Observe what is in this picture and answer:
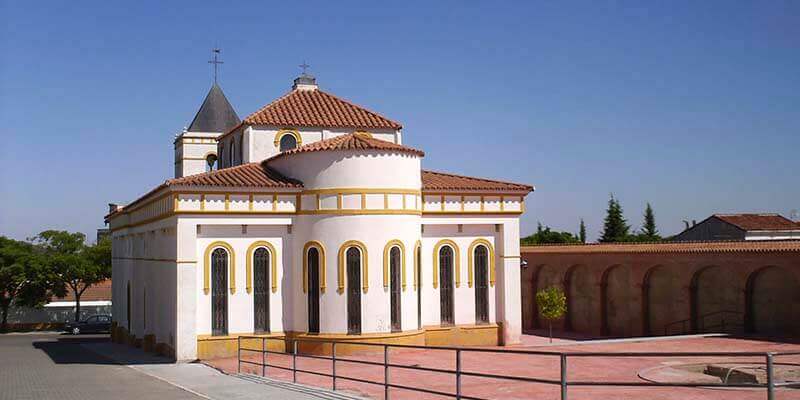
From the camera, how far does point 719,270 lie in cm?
3086

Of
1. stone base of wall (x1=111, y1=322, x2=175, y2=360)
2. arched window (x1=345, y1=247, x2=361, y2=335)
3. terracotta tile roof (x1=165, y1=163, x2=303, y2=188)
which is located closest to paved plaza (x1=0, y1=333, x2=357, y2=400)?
stone base of wall (x1=111, y1=322, x2=175, y2=360)

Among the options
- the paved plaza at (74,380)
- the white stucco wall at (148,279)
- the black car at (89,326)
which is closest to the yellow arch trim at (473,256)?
A: the white stucco wall at (148,279)

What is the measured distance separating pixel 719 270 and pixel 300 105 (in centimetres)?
1723

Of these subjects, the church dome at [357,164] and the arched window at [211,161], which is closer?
the church dome at [357,164]

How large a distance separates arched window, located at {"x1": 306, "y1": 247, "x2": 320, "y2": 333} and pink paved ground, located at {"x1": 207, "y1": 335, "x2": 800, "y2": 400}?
1637 mm

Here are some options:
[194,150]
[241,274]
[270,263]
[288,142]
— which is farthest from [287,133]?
[194,150]

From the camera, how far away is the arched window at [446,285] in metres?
28.2

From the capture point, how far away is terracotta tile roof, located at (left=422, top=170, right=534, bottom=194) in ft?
91.9

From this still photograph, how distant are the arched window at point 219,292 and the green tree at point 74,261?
32.5 meters

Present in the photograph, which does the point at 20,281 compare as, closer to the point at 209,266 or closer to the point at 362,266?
the point at 209,266

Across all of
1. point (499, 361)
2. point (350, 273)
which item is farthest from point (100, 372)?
point (499, 361)

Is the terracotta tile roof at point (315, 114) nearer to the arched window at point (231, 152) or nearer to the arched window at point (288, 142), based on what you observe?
the arched window at point (288, 142)

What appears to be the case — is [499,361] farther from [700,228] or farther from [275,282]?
[700,228]

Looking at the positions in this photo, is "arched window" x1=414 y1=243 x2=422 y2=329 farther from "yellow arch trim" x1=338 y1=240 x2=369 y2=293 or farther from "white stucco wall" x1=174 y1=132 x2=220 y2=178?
"white stucco wall" x1=174 y1=132 x2=220 y2=178
